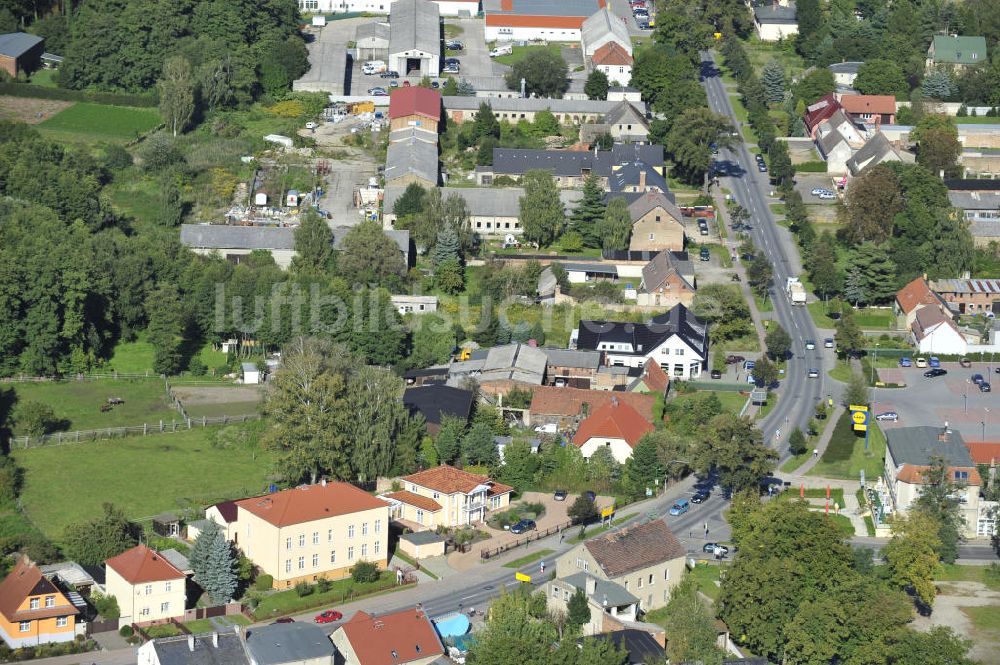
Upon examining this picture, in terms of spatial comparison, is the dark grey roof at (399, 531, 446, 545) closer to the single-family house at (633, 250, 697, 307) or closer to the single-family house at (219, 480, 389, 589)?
the single-family house at (219, 480, 389, 589)

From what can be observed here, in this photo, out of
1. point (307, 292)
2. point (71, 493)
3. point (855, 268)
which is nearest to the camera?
point (71, 493)

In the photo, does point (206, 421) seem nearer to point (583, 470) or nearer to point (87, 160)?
point (583, 470)

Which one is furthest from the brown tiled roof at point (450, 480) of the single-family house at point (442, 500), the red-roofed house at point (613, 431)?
the red-roofed house at point (613, 431)

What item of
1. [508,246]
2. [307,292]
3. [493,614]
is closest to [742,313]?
[508,246]

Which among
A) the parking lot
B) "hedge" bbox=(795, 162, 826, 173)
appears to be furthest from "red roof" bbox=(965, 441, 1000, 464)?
"hedge" bbox=(795, 162, 826, 173)

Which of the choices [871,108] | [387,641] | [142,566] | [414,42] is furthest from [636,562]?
[414,42]

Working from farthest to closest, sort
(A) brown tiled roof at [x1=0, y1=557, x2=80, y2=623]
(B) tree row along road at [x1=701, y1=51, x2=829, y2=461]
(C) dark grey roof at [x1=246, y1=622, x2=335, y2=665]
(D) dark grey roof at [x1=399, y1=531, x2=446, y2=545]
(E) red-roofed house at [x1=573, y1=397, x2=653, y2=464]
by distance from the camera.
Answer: (B) tree row along road at [x1=701, y1=51, x2=829, y2=461] < (E) red-roofed house at [x1=573, y1=397, x2=653, y2=464] < (D) dark grey roof at [x1=399, y1=531, x2=446, y2=545] < (A) brown tiled roof at [x1=0, y1=557, x2=80, y2=623] < (C) dark grey roof at [x1=246, y1=622, x2=335, y2=665]

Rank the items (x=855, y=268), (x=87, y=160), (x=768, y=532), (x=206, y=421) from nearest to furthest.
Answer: (x=768, y=532), (x=206, y=421), (x=855, y=268), (x=87, y=160)
